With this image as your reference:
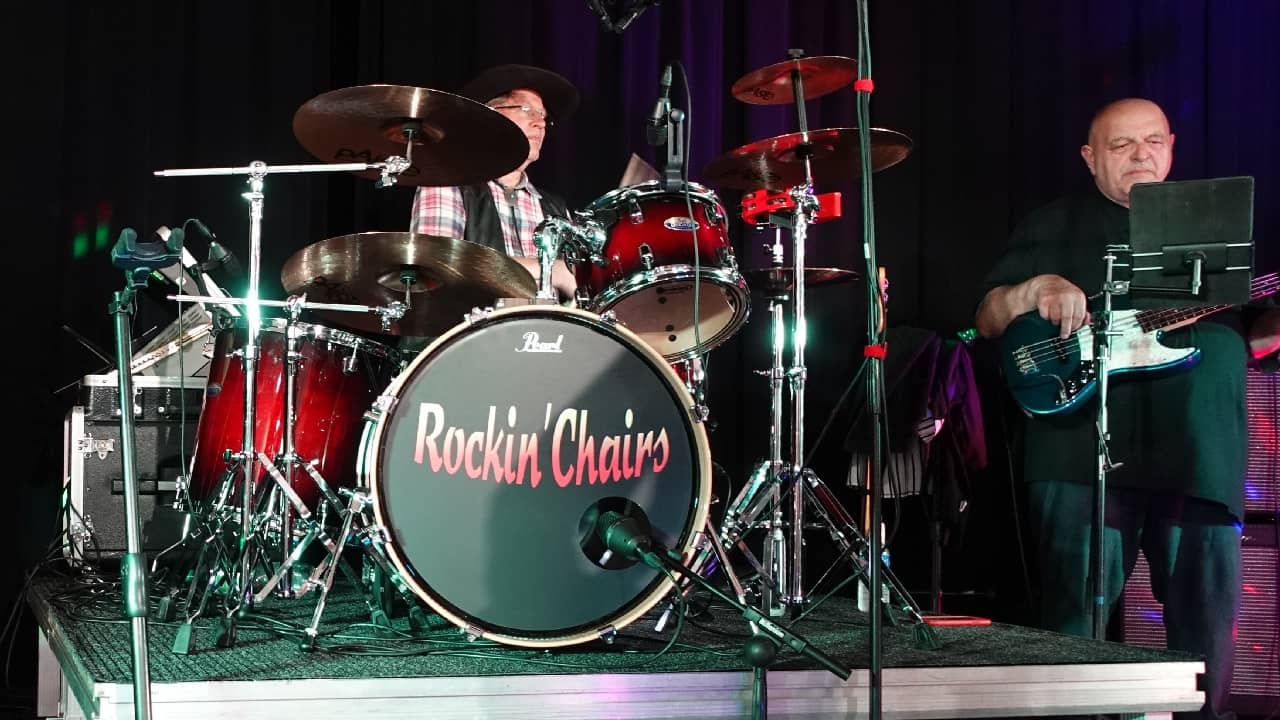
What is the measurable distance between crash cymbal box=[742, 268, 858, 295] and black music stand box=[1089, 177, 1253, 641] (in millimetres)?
827

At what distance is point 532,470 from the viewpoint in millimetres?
2750

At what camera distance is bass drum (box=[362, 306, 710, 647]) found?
8.76 ft

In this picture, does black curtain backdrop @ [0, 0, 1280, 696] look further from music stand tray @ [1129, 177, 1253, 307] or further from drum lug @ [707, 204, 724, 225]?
music stand tray @ [1129, 177, 1253, 307]

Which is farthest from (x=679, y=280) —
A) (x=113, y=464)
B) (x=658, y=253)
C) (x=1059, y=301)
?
(x=113, y=464)

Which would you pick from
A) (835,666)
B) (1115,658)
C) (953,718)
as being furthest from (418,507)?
(1115,658)

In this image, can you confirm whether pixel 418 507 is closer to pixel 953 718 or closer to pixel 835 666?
pixel 835 666

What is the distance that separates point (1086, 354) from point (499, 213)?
2.06 m

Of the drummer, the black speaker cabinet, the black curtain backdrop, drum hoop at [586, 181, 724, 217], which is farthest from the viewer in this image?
the black curtain backdrop

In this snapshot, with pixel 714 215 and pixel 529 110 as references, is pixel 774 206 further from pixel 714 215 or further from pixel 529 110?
pixel 529 110

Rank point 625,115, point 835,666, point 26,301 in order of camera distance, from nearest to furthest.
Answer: point 835,666, point 26,301, point 625,115

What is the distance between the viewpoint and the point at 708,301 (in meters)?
3.49

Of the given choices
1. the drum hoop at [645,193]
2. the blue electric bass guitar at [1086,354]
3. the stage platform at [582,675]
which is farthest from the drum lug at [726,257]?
the blue electric bass guitar at [1086,354]

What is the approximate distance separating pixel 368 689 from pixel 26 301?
2768 mm

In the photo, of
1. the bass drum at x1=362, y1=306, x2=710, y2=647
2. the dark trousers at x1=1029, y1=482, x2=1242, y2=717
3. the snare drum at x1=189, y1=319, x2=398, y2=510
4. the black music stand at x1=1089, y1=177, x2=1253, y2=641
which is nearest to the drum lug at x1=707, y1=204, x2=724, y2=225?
the bass drum at x1=362, y1=306, x2=710, y2=647
